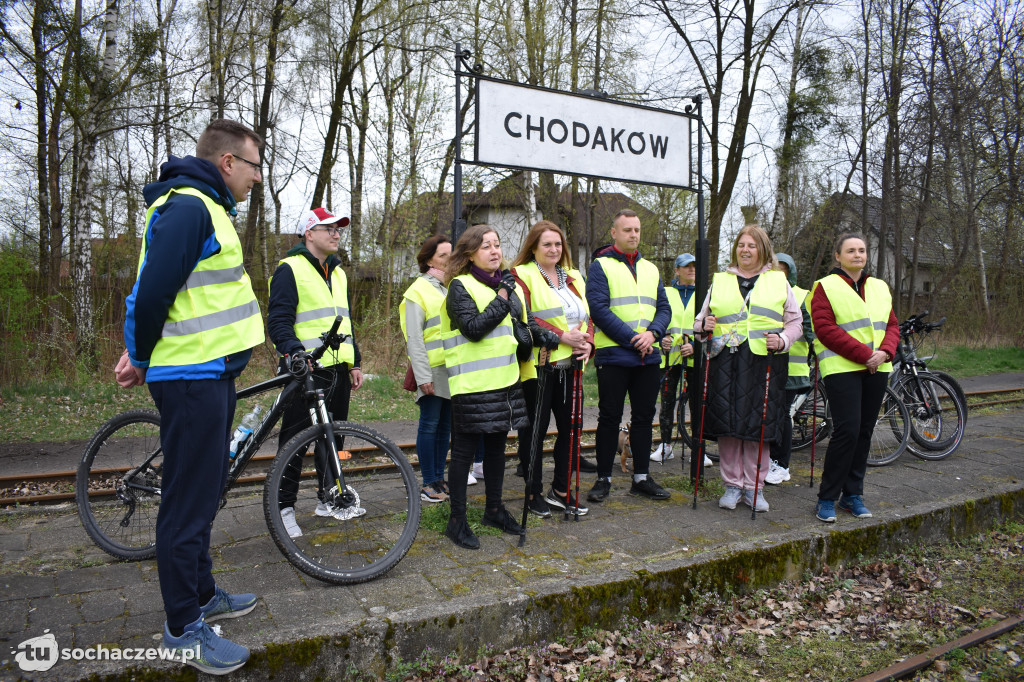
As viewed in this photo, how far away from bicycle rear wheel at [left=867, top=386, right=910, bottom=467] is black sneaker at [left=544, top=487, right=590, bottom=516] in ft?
11.8

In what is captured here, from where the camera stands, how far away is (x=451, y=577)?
3.61 m

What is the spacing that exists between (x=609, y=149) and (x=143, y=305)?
12.8ft

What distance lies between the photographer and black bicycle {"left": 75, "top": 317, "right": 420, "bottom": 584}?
3.54 m

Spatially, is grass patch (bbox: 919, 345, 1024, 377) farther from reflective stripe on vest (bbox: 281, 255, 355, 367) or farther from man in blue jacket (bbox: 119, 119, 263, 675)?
man in blue jacket (bbox: 119, 119, 263, 675)

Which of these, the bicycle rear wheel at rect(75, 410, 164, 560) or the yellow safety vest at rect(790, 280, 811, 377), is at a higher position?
the yellow safety vest at rect(790, 280, 811, 377)

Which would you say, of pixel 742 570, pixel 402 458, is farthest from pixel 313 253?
pixel 742 570

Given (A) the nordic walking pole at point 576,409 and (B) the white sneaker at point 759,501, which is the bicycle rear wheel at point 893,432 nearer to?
(B) the white sneaker at point 759,501

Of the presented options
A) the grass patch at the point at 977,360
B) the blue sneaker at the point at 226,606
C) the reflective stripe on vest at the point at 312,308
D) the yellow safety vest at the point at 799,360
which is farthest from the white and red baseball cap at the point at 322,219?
the grass patch at the point at 977,360

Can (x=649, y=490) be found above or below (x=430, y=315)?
below

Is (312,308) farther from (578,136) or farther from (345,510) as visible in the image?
(578,136)

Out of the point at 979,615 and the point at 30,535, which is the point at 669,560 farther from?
the point at 30,535

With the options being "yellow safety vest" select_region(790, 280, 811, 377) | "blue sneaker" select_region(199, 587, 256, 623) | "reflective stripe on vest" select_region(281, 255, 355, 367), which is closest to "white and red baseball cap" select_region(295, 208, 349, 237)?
"reflective stripe on vest" select_region(281, 255, 355, 367)

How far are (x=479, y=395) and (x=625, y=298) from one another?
5.35 ft

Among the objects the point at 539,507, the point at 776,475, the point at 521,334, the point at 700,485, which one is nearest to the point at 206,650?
the point at 521,334
